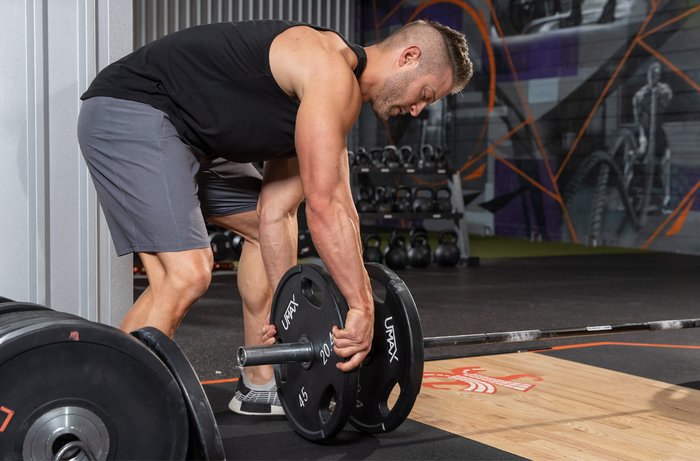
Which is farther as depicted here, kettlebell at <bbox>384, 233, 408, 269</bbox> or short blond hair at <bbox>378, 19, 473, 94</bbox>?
kettlebell at <bbox>384, 233, 408, 269</bbox>

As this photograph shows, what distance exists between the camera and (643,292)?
16.7 ft

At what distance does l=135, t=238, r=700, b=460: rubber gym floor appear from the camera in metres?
2.01

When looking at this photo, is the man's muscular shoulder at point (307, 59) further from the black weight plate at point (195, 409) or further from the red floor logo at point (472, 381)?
the red floor logo at point (472, 381)

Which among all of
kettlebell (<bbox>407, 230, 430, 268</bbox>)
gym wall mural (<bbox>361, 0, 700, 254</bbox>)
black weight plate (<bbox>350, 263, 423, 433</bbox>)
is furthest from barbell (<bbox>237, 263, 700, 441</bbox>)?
gym wall mural (<bbox>361, 0, 700, 254</bbox>)

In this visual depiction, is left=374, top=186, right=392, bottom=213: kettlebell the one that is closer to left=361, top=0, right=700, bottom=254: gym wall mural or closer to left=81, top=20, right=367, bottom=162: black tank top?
left=361, top=0, right=700, bottom=254: gym wall mural

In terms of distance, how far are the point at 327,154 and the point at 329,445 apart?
721 mm

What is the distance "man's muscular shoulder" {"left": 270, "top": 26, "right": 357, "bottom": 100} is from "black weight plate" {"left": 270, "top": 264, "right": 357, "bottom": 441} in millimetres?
410

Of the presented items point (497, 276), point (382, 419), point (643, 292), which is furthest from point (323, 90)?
point (497, 276)

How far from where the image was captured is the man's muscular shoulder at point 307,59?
67.8 inches

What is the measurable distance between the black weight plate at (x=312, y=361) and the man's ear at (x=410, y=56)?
0.48 metres

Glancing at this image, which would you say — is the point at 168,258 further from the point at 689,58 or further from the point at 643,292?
the point at 689,58

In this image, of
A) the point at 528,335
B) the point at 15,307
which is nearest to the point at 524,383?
the point at 528,335

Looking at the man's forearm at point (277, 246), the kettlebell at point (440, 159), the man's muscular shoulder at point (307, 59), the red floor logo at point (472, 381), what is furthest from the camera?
the kettlebell at point (440, 159)

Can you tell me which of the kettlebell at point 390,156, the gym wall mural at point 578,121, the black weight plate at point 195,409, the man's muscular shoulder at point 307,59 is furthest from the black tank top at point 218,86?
the gym wall mural at point 578,121
